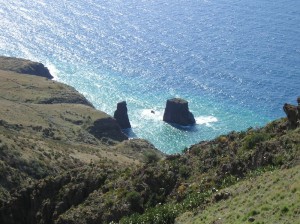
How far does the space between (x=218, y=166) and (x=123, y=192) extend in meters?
10.1

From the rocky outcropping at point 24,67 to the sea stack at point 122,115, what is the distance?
42555 mm

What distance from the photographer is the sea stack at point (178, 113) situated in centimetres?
16386

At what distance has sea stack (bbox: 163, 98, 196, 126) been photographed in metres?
164

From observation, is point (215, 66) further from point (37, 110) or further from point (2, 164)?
point (2, 164)

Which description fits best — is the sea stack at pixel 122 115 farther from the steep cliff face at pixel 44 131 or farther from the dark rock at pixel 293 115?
the dark rock at pixel 293 115

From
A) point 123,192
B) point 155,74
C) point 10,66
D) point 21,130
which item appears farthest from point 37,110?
point 123,192

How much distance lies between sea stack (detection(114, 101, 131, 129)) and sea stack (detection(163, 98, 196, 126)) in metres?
13.5

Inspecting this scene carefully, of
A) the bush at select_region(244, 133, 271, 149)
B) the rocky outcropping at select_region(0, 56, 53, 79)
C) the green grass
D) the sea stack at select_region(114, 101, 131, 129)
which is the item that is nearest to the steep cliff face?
the rocky outcropping at select_region(0, 56, 53, 79)

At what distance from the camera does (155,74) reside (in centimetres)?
19725

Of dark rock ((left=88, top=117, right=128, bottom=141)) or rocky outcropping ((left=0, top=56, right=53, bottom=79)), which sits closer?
dark rock ((left=88, top=117, right=128, bottom=141))

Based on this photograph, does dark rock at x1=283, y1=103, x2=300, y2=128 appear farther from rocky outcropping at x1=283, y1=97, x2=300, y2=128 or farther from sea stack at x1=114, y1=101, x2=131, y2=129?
sea stack at x1=114, y1=101, x2=131, y2=129

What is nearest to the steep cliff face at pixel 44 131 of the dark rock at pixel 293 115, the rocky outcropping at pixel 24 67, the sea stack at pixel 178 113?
the rocky outcropping at pixel 24 67

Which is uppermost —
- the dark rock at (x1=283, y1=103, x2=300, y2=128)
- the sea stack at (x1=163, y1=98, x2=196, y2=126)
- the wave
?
the sea stack at (x1=163, y1=98, x2=196, y2=126)

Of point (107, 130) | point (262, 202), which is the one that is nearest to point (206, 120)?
point (107, 130)
